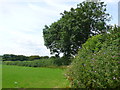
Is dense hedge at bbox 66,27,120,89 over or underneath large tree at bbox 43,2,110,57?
underneath

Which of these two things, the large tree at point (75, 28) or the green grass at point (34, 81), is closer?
the green grass at point (34, 81)

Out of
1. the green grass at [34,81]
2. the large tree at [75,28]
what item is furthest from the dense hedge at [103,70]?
the large tree at [75,28]

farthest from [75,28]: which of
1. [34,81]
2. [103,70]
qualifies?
[103,70]

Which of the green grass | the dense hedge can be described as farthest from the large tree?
the dense hedge

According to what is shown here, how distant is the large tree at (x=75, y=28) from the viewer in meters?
21.8

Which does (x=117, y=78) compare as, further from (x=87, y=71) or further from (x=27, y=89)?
(x=27, y=89)

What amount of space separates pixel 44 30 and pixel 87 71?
2064 cm

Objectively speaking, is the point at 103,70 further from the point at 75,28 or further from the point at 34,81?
the point at 75,28

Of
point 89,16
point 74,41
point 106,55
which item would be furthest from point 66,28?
point 106,55

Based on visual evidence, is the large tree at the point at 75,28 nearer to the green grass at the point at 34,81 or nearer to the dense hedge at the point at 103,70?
the green grass at the point at 34,81

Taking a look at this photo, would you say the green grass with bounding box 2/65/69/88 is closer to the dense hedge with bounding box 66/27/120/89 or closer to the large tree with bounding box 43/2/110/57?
the dense hedge with bounding box 66/27/120/89

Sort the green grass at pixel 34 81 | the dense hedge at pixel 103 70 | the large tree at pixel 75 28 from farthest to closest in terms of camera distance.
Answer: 1. the large tree at pixel 75 28
2. the green grass at pixel 34 81
3. the dense hedge at pixel 103 70

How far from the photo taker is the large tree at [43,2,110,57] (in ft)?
71.7

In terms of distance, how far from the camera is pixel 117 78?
548 centimetres
